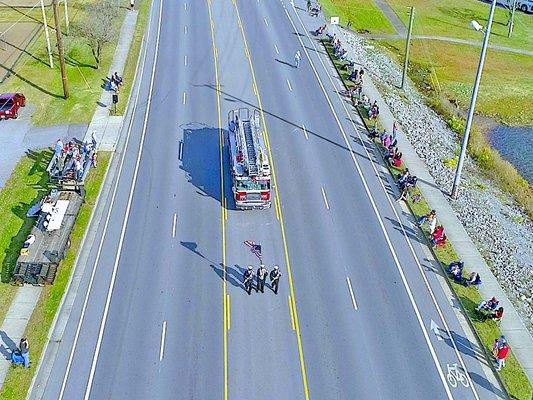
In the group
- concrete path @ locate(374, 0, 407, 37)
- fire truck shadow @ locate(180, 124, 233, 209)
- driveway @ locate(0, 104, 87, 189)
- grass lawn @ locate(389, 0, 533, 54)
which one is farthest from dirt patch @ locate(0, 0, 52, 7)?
grass lawn @ locate(389, 0, 533, 54)

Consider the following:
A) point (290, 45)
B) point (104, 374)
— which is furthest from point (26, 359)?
point (290, 45)

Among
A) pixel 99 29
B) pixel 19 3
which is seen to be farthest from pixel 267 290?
pixel 19 3

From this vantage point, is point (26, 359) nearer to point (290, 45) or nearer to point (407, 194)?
point (407, 194)

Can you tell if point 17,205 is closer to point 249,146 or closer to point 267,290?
point 249,146

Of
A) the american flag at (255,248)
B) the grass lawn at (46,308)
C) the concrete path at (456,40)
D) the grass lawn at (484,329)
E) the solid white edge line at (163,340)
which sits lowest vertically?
the grass lawn at (46,308)

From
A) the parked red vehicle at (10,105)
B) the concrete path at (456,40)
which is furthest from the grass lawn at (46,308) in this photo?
the concrete path at (456,40)

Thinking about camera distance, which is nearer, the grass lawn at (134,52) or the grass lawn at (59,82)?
the grass lawn at (59,82)

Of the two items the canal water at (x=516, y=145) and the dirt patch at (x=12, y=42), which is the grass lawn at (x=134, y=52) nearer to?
the dirt patch at (x=12, y=42)

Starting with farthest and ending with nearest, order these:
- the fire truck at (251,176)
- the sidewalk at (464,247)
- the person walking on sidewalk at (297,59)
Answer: the person walking on sidewalk at (297,59) → the fire truck at (251,176) → the sidewalk at (464,247)

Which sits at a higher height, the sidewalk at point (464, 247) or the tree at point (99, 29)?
the tree at point (99, 29)
